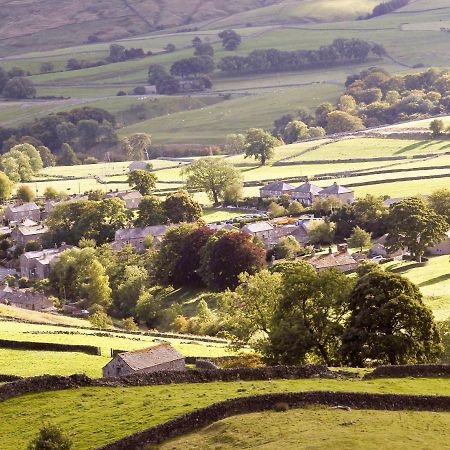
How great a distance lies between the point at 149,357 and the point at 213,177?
77.7 metres

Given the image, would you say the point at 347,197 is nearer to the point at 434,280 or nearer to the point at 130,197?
the point at 130,197

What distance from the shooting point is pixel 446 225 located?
8994 cm

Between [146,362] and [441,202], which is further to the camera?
[441,202]

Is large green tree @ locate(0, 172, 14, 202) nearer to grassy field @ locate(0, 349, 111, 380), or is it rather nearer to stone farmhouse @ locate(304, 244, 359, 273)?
stone farmhouse @ locate(304, 244, 359, 273)

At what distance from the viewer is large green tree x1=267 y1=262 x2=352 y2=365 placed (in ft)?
157

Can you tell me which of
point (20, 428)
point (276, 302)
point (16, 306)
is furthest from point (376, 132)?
point (20, 428)

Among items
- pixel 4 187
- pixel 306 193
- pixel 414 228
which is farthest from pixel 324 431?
pixel 4 187

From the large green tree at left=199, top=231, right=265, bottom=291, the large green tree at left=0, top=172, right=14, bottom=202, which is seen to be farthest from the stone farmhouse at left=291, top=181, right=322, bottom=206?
the large green tree at left=0, top=172, right=14, bottom=202

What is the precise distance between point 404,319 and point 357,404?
1196cm

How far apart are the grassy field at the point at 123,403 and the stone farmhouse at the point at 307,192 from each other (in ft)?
247

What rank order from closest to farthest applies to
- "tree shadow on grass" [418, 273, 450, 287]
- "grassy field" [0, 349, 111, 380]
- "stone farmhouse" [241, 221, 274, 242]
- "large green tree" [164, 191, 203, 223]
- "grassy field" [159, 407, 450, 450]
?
"grassy field" [159, 407, 450, 450] < "grassy field" [0, 349, 111, 380] < "tree shadow on grass" [418, 273, 450, 287] < "stone farmhouse" [241, 221, 274, 242] < "large green tree" [164, 191, 203, 223]

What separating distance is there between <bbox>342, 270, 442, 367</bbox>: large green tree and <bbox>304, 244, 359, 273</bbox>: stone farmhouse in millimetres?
37309

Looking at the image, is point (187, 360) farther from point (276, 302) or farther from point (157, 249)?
point (157, 249)

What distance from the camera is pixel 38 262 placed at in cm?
10288
